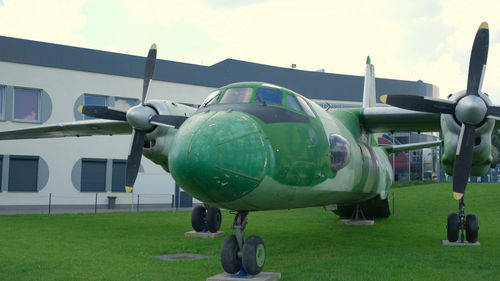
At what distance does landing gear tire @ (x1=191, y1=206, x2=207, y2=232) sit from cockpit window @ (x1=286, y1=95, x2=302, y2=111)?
7.54m

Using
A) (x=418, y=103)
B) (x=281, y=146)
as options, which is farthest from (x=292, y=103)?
(x=418, y=103)

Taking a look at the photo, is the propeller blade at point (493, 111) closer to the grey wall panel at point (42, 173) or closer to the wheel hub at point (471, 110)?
the wheel hub at point (471, 110)

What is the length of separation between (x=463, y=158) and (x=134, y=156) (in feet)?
28.7

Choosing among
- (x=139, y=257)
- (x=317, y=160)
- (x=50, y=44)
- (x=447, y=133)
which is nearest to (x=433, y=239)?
(x=447, y=133)

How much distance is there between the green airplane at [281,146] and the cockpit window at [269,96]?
25mm

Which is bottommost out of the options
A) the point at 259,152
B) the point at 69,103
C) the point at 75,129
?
the point at 259,152

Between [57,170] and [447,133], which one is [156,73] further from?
[447,133]

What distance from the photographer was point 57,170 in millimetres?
28297

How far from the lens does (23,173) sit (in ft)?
90.3

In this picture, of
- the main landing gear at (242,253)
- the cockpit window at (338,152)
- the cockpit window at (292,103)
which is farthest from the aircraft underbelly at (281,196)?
the cockpit window at (292,103)

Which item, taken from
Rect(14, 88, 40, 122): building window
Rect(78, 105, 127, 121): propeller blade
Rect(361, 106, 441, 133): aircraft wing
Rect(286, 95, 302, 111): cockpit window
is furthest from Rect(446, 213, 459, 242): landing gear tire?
Rect(14, 88, 40, 122): building window

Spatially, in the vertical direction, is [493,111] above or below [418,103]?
below

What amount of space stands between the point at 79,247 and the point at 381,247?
318 inches

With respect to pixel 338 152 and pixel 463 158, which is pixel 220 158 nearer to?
pixel 338 152
